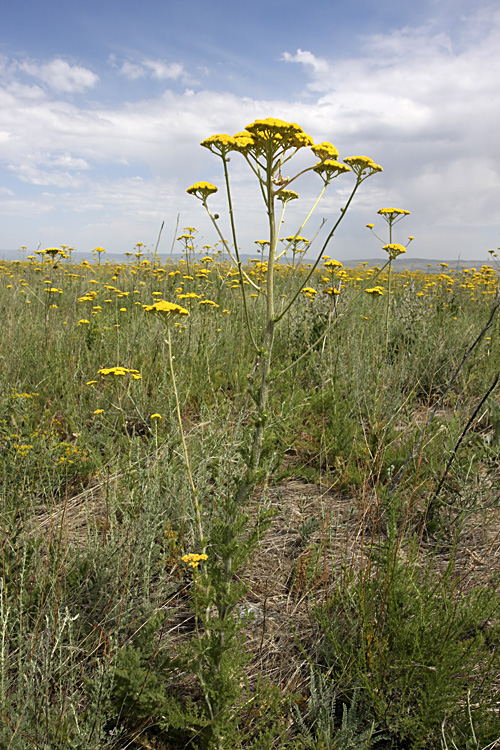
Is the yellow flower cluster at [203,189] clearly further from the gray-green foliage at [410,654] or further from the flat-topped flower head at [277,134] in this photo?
the gray-green foliage at [410,654]

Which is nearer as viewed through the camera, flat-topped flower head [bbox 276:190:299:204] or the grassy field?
the grassy field

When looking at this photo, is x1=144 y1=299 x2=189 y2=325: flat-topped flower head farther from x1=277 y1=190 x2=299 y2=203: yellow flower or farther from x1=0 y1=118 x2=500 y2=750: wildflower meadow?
x1=277 y1=190 x2=299 y2=203: yellow flower

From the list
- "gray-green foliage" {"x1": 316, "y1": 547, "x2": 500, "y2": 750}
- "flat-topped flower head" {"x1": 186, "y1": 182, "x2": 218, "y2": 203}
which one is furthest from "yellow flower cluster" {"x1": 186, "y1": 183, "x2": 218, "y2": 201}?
"gray-green foliage" {"x1": 316, "y1": 547, "x2": 500, "y2": 750}

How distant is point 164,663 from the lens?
1.49 m

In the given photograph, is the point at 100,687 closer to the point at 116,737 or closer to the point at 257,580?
the point at 116,737

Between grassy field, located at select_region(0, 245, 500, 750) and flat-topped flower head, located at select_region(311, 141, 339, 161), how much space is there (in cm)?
55

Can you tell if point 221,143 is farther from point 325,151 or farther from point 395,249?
point 395,249

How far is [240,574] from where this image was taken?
7.05 ft

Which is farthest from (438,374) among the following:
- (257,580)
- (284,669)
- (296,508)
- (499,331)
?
(284,669)

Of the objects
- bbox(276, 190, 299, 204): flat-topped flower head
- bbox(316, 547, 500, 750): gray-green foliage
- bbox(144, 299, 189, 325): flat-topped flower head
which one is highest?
Result: bbox(276, 190, 299, 204): flat-topped flower head

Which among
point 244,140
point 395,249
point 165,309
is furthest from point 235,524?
point 395,249

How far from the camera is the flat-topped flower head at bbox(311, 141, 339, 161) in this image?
1.60 meters

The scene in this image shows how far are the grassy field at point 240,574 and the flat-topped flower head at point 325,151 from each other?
0.55 metres

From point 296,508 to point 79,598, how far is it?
4.42ft
